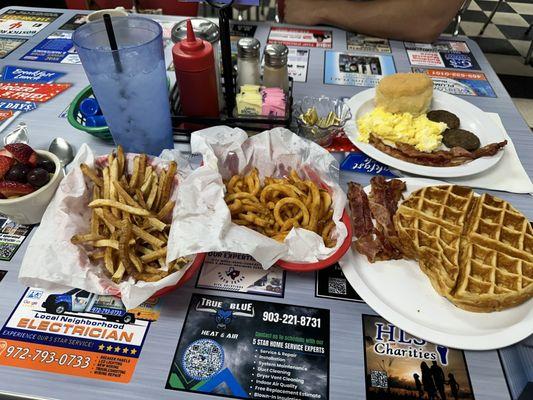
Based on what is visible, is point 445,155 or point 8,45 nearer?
point 445,155

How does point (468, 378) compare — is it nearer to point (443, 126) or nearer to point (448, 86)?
point (443, 126)

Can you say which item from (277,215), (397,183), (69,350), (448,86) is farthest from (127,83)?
(448,86)

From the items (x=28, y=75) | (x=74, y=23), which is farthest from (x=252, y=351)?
(x=74, y=23)

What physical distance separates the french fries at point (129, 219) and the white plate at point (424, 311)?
1.71 feet

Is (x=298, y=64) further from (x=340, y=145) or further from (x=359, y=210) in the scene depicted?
(x=359, y=210)

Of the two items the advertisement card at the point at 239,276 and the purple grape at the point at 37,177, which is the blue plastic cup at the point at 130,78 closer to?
the purple grape at the point at 37,177

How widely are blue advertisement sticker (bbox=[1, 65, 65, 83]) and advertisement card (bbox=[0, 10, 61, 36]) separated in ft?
1.56

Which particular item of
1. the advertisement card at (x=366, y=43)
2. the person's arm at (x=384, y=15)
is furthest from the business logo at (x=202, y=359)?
the person's arm at (x=384, y=15)

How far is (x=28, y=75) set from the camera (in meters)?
1.98

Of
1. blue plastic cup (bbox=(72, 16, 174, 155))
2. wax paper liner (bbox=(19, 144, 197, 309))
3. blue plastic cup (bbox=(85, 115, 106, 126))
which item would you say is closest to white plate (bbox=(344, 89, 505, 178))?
blue plastic cup (bbox=(72, 16, 174, 155))

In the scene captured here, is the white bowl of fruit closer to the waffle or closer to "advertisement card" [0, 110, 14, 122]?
"advertisement card" [0, 110, 14, 122]

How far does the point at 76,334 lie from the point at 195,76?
0.93 m

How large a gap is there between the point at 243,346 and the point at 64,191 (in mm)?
698

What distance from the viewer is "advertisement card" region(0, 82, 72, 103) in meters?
1.82
